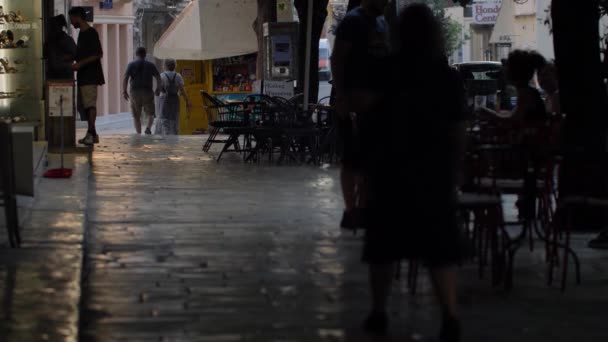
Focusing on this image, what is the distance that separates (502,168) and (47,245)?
10.5ft

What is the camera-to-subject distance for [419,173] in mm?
7297

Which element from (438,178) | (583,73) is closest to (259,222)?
(583,73)

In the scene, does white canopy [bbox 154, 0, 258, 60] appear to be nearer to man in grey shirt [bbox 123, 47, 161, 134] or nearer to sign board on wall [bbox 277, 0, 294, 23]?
man in grey shirt [bbox 123, 47, 161, 134]

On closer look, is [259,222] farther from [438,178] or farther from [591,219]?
[438,178]

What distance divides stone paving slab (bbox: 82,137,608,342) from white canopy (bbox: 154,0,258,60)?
15.7 metres

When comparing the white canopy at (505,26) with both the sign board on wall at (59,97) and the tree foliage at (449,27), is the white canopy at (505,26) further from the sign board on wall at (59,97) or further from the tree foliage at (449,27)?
the sign board on wall at (59,97)

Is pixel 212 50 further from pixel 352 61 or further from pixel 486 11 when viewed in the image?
pixel 486 11

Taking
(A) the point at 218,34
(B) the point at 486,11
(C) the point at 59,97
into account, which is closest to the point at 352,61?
(C) the point at 59,97

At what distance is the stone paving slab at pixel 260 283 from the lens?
777 centimetres

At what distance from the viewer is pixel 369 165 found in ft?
24.7

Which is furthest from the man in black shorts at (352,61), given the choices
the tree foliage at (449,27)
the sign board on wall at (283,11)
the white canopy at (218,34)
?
the tree foliage at (449,27)

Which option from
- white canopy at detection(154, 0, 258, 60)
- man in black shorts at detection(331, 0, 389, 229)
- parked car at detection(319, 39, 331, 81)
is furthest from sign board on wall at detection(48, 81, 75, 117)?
parked car at detection(319, 39, 331, 81)

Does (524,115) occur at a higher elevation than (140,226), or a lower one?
higher

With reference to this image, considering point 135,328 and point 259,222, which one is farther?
point 259,222
